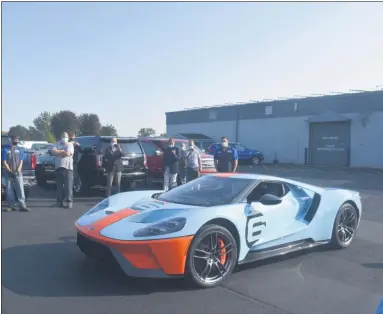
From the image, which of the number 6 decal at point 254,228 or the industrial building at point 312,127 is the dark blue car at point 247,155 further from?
the number 6 decal at point 254,228

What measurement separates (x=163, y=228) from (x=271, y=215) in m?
1.58

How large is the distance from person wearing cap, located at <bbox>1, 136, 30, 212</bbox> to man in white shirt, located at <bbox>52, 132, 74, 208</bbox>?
77cm

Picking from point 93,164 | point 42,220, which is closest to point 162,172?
point 93,164

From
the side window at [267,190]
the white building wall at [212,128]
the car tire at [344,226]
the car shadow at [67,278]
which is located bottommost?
the car shadow at [67,278]

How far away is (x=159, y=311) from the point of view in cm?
386

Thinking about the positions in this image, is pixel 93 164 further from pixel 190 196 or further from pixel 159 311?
pixel 159 311

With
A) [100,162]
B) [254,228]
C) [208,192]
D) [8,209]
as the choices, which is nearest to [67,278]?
[208,192]

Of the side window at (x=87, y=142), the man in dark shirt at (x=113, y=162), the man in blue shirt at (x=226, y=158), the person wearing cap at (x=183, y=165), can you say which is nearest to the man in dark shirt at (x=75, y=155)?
the side window at (x=87, y=142)

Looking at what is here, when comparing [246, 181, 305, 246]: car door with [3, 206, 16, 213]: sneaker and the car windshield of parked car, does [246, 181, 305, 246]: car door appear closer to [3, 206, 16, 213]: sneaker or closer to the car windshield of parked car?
[3, 206, 16, 213]: sneaker

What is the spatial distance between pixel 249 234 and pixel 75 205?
5979 mm

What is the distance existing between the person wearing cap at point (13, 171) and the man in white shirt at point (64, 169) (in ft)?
2.51

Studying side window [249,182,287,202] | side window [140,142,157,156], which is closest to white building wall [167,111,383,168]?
side window [140,142,157,156]

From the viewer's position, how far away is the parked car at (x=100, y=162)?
36.3 feet

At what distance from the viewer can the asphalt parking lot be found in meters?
3.97
